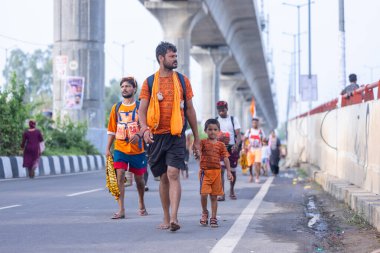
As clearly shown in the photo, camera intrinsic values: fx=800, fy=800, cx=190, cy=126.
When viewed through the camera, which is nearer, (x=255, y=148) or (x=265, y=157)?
(x=255, y=148)

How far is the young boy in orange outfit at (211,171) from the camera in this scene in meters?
9.65

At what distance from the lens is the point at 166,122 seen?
870 cm

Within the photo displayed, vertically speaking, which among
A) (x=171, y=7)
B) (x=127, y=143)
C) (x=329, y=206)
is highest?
(x=171, y=7)

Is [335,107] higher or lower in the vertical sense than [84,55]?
lower

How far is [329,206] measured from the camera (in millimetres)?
13609

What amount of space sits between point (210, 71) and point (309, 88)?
2667cm

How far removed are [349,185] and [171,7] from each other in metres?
30.9

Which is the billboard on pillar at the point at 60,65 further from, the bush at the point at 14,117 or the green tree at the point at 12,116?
the green tree at the point at 12,116

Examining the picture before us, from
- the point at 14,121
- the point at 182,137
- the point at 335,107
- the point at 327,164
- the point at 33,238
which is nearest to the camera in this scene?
the point at 33,238

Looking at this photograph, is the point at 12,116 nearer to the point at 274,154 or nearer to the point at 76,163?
the point at 76,163

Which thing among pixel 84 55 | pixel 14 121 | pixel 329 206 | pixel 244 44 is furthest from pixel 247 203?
pixel 244 44

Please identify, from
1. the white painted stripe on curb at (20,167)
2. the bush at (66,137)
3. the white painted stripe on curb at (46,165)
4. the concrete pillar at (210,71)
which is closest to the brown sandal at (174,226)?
the white painted stripe on curb at (20,167)

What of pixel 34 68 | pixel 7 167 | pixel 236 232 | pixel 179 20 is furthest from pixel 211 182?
pixel 34 68

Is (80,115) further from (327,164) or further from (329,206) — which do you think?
(329,206)
